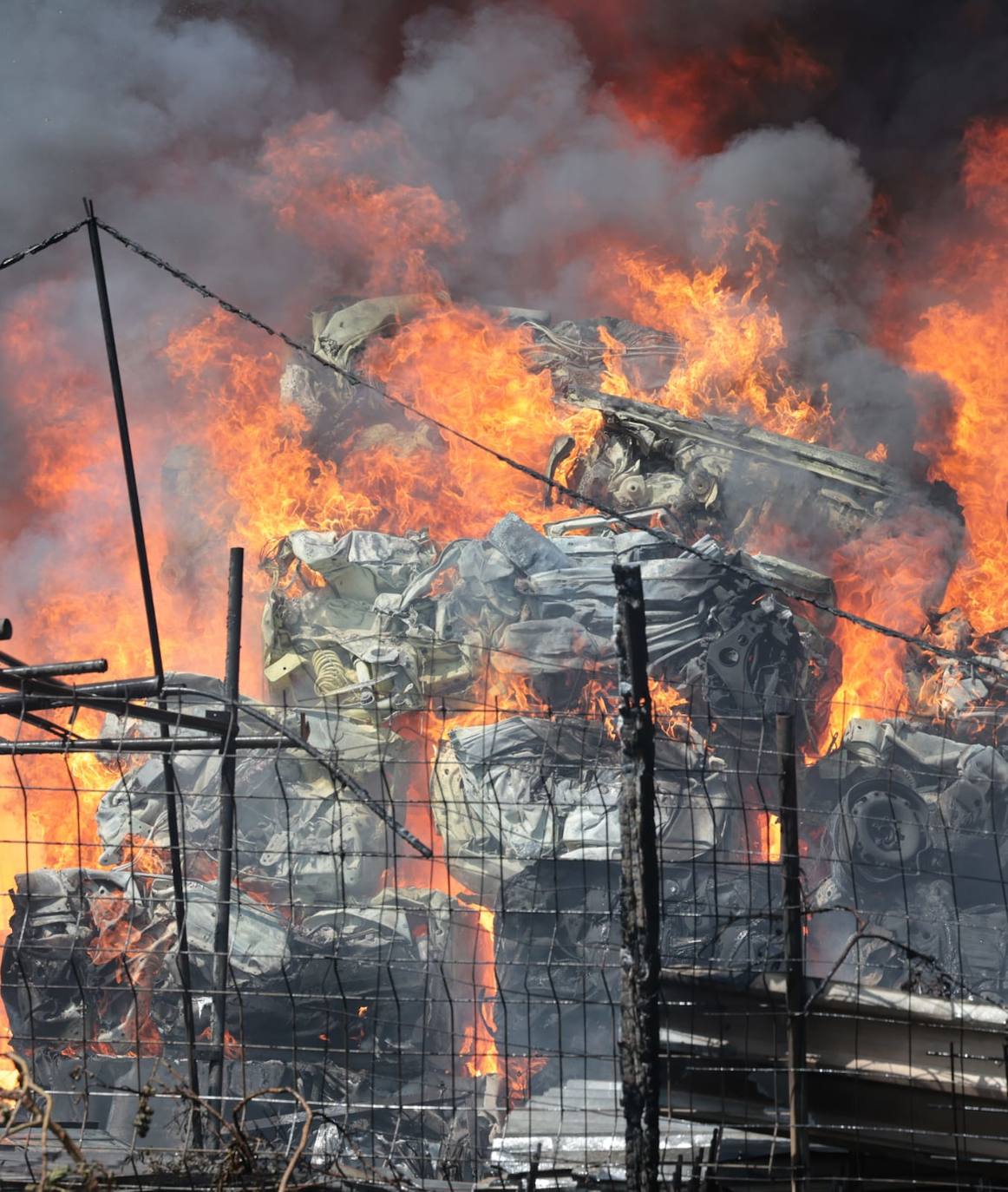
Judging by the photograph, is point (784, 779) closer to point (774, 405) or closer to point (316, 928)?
point (316, 928)

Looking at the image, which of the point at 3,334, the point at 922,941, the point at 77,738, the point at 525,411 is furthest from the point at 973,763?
the point at 3,334

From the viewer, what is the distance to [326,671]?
65.0 ft

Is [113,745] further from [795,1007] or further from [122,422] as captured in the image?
[795,1007]

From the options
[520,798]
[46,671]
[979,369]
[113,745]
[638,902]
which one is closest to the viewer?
[638,902]

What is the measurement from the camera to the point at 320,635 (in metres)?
20.2

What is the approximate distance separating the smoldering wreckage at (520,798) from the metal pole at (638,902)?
6232 mm

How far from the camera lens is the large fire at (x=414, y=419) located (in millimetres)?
23781

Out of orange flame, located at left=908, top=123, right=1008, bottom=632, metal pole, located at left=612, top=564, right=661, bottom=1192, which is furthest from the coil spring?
metal pole, located at left=612, top=564, right=661, bottom=1192

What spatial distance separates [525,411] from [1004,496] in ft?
32.9

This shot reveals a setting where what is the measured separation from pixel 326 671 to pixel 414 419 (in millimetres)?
8403

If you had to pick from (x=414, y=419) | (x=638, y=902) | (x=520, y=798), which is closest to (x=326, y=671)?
(x=520, y=798)

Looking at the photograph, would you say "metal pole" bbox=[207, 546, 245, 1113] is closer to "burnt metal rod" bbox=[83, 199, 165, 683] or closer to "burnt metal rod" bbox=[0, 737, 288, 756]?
"burnt metal rod" bbox=[0, 737, 288, 756]

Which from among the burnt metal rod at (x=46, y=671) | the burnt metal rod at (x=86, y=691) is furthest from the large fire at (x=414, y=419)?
the burnt metal rod at (x=46, y=671)

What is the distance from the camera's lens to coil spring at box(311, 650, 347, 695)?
774 inches
